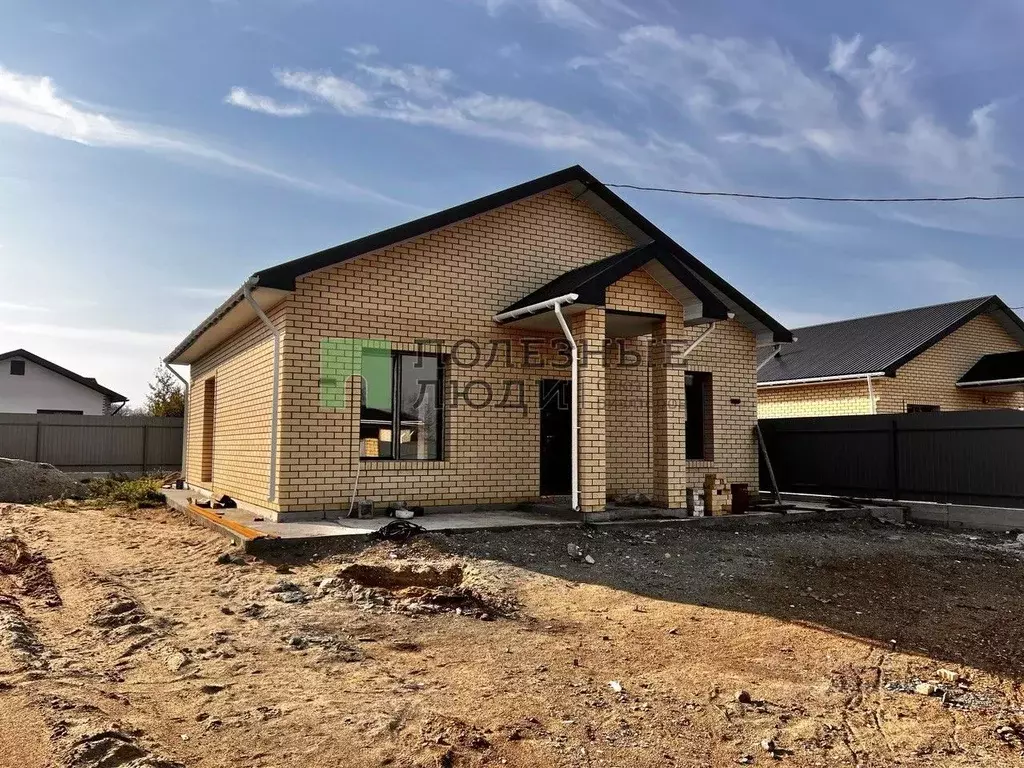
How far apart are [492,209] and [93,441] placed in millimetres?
17637

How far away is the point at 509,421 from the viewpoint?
1127 centimetres

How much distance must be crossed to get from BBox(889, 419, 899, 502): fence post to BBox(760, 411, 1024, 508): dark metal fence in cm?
2

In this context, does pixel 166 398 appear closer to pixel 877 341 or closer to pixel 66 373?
pixel 66 373

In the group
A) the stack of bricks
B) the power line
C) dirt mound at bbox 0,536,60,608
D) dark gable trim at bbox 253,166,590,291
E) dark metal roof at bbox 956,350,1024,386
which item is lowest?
dirt mound at bbox 0,536,60,608

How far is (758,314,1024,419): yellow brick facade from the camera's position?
1905cm

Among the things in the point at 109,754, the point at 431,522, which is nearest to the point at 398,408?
the point at 431,522

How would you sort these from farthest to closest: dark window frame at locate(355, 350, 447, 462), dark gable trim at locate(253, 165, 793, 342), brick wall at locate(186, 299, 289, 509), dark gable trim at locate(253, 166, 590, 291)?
1. brick wall at locate(186, 299, 289, 509)
2. dark window frame at locate(355, 350, 447, 462)
3. dark gable trim at locate(253, 165, 793, 342)
4. dark gable trim at locate(253, 166, 590, 291)

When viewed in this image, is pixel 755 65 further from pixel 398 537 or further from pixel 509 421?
pixel 398 537

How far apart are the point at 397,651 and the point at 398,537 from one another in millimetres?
3309

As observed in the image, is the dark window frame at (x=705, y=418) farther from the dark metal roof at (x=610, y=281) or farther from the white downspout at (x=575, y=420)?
the white downspout at (x=575, y=420)

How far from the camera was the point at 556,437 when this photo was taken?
12.0 m

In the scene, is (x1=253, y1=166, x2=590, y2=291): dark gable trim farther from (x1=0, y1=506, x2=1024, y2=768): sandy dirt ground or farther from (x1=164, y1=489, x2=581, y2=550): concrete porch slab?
(x1=0, y1=506, x2=1024, y2=768): sandy dirt ground

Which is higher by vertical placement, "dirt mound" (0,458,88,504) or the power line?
the power line

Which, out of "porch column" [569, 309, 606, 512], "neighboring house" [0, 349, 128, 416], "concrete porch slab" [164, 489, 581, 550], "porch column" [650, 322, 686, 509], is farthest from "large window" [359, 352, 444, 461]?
"neighboring house" [0, 349, 128, 416]
